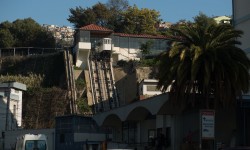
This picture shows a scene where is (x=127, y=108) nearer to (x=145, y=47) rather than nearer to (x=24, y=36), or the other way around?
(x=145, y=47)

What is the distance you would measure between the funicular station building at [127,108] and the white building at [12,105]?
974cm

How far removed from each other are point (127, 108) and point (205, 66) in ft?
43.2

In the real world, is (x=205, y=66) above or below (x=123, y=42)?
below

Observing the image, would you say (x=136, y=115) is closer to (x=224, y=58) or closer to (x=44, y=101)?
(x=224, y=58)

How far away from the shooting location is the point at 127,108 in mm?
43781

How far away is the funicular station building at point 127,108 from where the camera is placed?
3672cm

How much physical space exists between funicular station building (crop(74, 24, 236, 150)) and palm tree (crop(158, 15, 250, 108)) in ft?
9.60

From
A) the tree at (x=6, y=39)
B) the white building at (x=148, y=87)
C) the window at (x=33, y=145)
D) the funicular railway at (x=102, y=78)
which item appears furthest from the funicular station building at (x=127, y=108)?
the tree at (x=6, y=39)

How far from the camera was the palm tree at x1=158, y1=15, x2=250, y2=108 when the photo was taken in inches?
1270

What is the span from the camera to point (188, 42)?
3344 cm

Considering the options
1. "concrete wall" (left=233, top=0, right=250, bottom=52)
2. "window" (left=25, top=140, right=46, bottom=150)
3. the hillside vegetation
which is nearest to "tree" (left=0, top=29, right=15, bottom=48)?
the hillside vegetation

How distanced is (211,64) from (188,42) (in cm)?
234

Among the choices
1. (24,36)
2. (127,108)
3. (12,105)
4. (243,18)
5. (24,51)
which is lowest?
(127,108)

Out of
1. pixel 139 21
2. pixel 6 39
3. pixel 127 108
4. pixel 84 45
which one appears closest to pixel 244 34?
pixel 127 108
